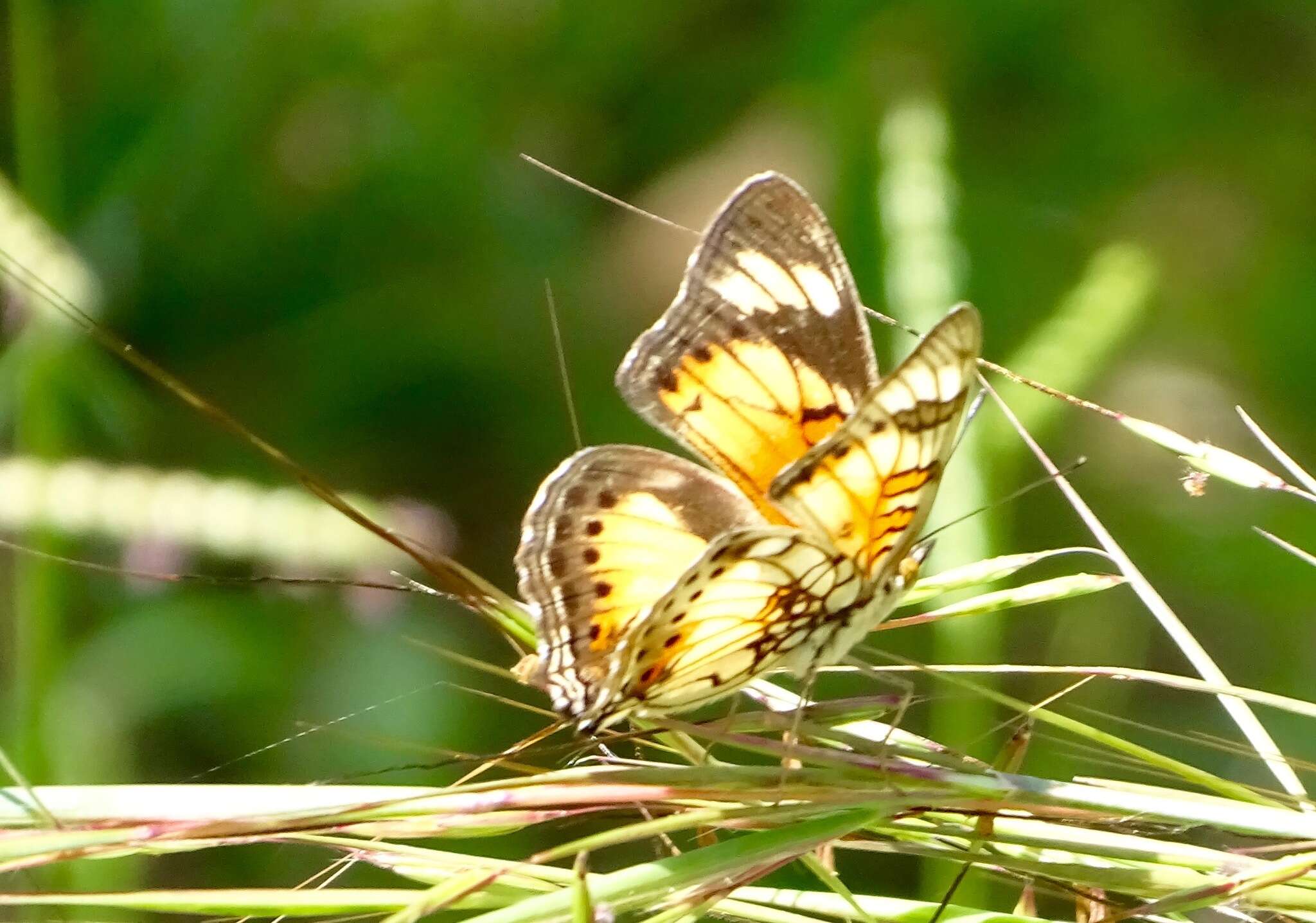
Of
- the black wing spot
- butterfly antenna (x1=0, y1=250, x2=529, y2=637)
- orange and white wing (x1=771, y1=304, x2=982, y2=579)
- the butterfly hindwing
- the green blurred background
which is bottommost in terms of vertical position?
butterfly antenna (x1=0, y1=250, x2=529, y2=637)

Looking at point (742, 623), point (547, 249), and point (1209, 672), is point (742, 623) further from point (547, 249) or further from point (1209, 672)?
point (547, 249)

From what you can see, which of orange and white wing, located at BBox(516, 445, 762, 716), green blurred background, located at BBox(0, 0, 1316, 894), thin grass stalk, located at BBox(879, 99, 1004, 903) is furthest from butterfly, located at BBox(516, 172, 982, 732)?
green blurred background, located at BBox(0, 0, 1316, 894)

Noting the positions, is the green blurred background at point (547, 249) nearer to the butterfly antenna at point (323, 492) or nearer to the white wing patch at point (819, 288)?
the white wing patch at point (819, 288)

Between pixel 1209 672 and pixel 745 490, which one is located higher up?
pixel 745 490

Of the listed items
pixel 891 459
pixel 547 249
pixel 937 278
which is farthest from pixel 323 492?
pixel 547 249

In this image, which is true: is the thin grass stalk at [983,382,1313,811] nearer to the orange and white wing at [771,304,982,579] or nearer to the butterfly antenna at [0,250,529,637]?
the orange and white wing at [771,304,982,579]

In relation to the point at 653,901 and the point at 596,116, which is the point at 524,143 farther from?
the point at 653,901
